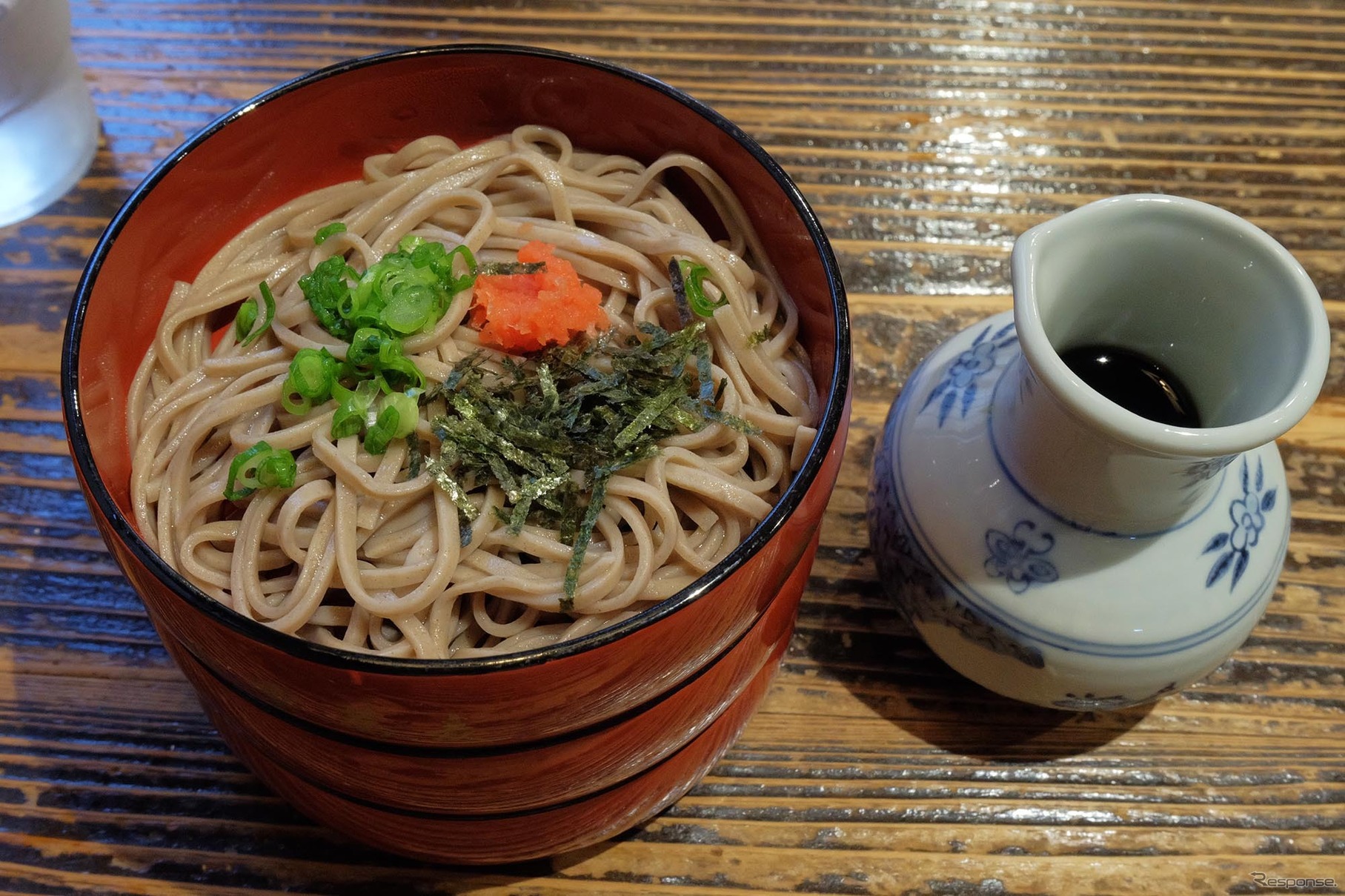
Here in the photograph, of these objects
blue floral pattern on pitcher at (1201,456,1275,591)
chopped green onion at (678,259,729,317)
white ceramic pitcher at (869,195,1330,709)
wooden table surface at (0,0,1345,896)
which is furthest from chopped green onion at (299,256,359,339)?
blue floral pattern on pitcher at (1201,456,1275,591)

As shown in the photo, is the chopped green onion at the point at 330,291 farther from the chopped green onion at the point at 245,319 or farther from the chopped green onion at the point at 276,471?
the chopped green onion at the point at 276,471

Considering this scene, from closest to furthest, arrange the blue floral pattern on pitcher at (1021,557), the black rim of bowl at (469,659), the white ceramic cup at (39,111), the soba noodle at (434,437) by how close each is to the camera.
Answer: the black rim of bowl at (469,659)
the soba noodle at (434,437)
the blue floral pattern on pitcher at (1021,557)
the white ceramic cup at (39,111)

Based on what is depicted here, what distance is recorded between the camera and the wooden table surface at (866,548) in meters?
1.61

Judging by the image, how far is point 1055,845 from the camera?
5.34 feet

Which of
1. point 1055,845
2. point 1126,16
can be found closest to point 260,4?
point 1126,16

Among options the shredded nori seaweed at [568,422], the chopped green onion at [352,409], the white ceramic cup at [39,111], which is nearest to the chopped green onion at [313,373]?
the chopped green onion at [352,409]

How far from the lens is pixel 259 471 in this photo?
1.41m

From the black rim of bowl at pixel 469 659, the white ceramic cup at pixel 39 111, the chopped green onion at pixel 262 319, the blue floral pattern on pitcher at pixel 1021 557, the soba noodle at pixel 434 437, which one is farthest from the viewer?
A: the white ceramic cup at pixel 39 111

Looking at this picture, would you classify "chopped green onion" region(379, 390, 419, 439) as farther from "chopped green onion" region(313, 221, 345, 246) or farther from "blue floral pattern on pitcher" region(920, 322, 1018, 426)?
"blue floral pattern on pitcher" region(920, 322, 1018, 426)

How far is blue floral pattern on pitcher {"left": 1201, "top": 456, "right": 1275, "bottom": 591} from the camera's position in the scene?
4.94 feet

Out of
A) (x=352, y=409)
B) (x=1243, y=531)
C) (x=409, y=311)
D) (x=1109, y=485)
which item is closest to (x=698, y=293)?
(x=409, y=311)

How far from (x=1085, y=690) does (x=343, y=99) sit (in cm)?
153

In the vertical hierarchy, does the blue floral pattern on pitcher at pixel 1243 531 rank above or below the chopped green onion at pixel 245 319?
below

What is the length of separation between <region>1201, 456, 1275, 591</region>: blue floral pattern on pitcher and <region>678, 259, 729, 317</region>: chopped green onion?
81 centimetres
